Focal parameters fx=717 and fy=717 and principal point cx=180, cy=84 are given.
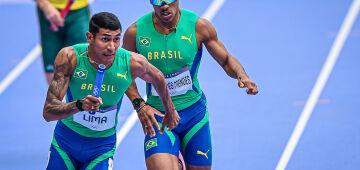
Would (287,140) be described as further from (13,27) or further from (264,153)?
(13,27)

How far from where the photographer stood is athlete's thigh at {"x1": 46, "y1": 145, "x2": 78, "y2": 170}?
593 centimetres

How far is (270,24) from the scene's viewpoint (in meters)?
13.1

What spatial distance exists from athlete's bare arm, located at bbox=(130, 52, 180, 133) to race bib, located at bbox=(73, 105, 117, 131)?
30 cm

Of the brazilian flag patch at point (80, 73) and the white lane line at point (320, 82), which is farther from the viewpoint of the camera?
the white lane line at point (320, 82)

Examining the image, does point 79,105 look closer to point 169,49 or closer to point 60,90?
point 60,90

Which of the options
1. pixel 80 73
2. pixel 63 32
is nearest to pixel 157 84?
pixel 80 73

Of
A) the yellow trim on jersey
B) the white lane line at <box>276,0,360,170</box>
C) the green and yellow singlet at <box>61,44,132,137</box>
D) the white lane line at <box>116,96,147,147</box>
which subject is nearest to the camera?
the green and yellow singlet at <box>61,44,132,137</box>

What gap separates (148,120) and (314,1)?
8682mm

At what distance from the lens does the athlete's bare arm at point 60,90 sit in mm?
5447

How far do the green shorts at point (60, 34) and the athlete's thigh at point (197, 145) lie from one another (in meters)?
2.77

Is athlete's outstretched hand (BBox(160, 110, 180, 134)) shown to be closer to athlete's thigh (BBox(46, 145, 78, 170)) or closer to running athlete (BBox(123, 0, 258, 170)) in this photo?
running athlete (BBox(123, 0, 258, 170))

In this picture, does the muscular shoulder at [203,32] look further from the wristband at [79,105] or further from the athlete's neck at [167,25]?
the wristband at [79,105]

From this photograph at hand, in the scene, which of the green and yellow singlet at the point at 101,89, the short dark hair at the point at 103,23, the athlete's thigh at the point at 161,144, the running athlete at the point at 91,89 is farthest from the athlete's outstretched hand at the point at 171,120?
the short dark hair at the point at 103,23

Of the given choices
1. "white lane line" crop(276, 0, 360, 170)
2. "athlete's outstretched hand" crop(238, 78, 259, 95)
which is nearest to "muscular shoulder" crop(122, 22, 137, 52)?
"athlete's outstretched hand" crop(238, 78, 259, 95)
